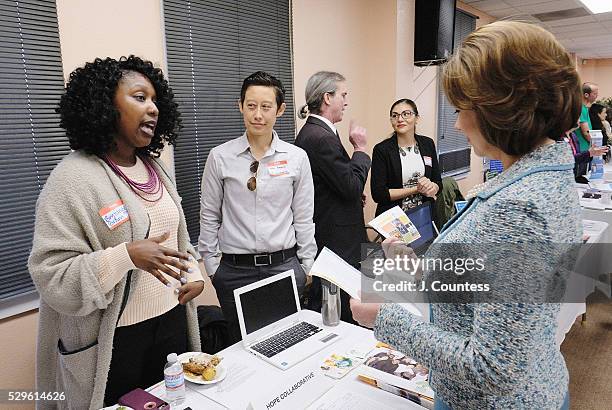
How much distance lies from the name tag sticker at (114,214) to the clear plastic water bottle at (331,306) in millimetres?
783

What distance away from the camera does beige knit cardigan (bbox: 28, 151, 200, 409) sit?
1.18m

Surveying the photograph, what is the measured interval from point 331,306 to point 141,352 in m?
0.70

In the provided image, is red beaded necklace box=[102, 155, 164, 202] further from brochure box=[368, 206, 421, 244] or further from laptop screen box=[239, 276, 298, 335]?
brochure box=[368, 206, 421, 244]

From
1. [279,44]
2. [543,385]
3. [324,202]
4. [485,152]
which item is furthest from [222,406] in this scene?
[279,44]

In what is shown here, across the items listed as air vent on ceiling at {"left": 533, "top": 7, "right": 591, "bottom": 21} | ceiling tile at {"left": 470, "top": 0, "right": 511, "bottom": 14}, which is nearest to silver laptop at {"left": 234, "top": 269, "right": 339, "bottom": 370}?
ceiling tile at {"left": 470, "top": 0, "right": 511, "bottom": 14}

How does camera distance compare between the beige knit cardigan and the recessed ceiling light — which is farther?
the recessed ceiling light

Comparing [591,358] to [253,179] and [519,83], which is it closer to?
[253,179]

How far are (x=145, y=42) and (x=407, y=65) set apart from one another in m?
2.67

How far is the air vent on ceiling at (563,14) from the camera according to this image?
5.54m

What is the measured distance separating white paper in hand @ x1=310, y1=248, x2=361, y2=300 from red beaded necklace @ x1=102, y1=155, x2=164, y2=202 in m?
0.67

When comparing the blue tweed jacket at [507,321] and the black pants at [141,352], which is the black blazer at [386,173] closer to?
the black pants at [141,352]

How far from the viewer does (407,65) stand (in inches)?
160

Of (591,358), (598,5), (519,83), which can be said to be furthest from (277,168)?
(598,5)

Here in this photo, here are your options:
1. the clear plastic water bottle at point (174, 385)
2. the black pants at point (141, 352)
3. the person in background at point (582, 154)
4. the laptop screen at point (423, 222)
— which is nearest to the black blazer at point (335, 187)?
the laptop screen at point (423, 222)
